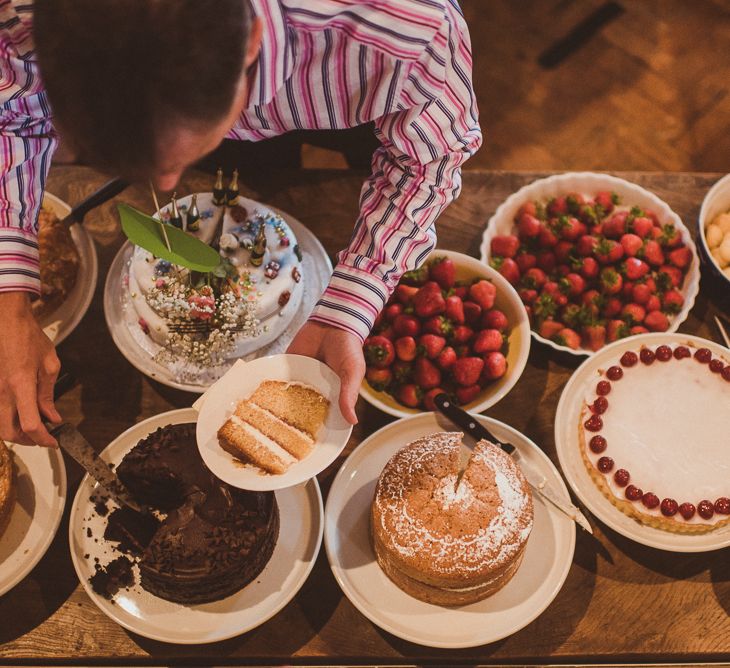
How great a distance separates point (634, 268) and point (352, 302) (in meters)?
0.86

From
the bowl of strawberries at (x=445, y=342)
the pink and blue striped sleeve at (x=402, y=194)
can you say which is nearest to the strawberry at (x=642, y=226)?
the bowl of strawberries at (x=445, y=342)

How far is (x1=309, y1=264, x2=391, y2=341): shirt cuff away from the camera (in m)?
1.54

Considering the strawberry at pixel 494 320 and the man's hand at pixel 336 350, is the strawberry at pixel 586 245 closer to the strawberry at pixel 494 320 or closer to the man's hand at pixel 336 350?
the strawberry at pixel 494 320

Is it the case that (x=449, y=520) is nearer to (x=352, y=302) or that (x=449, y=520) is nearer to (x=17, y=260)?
(x=352, y=302)

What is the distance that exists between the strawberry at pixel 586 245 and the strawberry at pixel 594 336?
0.75 feet

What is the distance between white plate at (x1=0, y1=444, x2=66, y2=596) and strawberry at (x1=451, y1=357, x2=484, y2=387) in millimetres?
971

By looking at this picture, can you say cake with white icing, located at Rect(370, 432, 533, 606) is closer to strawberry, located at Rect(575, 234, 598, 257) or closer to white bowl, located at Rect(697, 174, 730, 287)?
strawberry, located at Rect(575, 234, 598, 257)

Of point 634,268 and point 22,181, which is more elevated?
point 22,181

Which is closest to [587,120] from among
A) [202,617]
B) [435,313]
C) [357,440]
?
[435,313]

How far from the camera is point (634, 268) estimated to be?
6.23ft

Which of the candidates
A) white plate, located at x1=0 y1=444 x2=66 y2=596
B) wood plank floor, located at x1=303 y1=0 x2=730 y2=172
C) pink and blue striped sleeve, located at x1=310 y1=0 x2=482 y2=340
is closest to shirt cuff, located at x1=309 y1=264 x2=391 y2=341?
pink and blue striped sleeve, located at x1=310 y1=0 x2=482 y2=340

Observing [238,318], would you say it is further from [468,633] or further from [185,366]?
[468,633]

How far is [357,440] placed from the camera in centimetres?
175

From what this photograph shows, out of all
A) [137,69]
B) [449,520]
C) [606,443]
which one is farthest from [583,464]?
[137,69]
